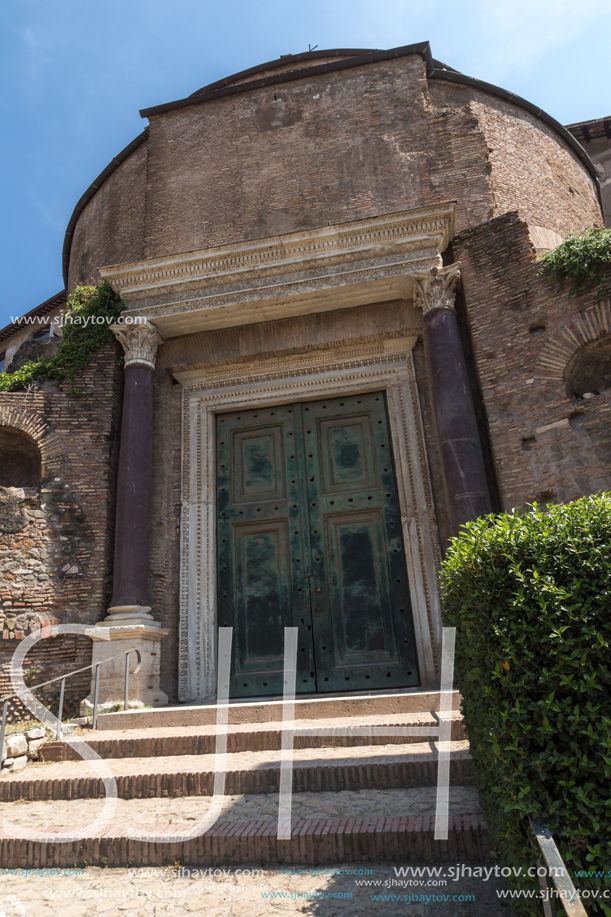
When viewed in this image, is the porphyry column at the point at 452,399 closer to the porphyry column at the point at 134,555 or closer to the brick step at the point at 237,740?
the brick step at the point at 237,740

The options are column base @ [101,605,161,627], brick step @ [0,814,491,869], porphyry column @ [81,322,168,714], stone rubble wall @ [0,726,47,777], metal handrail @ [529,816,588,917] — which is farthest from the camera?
column base @ [101,605,161,627]

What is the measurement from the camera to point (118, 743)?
206 inches

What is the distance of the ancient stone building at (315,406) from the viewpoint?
738 centimetres

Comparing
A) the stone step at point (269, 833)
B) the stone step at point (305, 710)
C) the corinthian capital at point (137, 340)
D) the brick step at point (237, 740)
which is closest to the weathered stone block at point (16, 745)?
the brick step at point (237, 740)

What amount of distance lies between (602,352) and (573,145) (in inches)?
249

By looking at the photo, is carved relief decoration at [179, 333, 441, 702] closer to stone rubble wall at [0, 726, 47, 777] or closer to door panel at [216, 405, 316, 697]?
door panel at [216, 405, 316, 697]

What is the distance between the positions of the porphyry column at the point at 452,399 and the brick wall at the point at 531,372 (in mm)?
332

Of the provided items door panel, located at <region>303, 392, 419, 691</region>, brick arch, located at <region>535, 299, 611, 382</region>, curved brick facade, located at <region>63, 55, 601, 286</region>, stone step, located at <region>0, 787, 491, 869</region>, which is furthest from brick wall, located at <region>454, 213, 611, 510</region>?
stone step, located at <region>0, 787, 491, 869</region>

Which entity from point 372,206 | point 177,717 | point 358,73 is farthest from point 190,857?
point 358,73

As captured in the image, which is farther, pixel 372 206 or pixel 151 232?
pixel 151 232

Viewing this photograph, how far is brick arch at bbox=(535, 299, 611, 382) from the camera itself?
7.17 meters

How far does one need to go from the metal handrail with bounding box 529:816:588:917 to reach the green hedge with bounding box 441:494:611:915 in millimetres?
70

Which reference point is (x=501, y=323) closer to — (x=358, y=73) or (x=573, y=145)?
(x=358, y=73)

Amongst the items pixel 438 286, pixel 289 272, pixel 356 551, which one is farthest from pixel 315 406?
pixel 438 286
